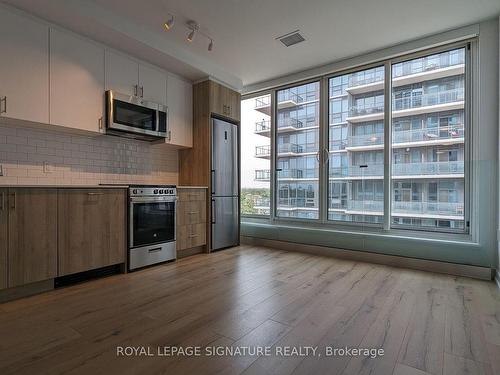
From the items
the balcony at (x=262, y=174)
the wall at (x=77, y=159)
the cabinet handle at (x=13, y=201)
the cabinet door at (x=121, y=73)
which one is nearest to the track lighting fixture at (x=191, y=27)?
the cabinet door at (x=121, y=73)

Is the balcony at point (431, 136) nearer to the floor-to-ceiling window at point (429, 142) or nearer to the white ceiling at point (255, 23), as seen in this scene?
the floor-to-ceiling window at point (429, 142)

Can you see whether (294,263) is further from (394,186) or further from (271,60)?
(271,60)

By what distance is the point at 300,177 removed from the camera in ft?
14.2

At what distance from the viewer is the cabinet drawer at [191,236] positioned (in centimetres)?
359

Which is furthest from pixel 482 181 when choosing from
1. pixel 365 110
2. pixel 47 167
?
pixel 47 167

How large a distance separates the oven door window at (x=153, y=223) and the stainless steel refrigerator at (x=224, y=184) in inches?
28.0

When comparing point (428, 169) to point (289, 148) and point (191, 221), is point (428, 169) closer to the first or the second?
point (289, 148)

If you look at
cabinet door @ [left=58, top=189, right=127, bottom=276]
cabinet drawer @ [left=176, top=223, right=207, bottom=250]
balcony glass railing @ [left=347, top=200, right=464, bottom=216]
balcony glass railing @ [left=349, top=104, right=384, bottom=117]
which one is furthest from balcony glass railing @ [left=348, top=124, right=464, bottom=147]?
cabinet door @ [left=58, top=189, right=127, bottom=276]

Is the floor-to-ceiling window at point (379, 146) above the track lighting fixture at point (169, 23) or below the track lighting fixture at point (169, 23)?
below

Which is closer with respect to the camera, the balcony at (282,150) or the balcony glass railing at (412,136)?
the balcony glass railing at (412,136)

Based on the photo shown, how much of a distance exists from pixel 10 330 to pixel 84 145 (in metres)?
2.05

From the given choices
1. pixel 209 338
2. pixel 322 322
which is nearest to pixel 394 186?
pixel 322 322

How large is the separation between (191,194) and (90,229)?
1.33m

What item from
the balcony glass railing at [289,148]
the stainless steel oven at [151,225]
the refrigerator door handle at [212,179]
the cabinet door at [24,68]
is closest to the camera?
the cabinet door at [24,68]
